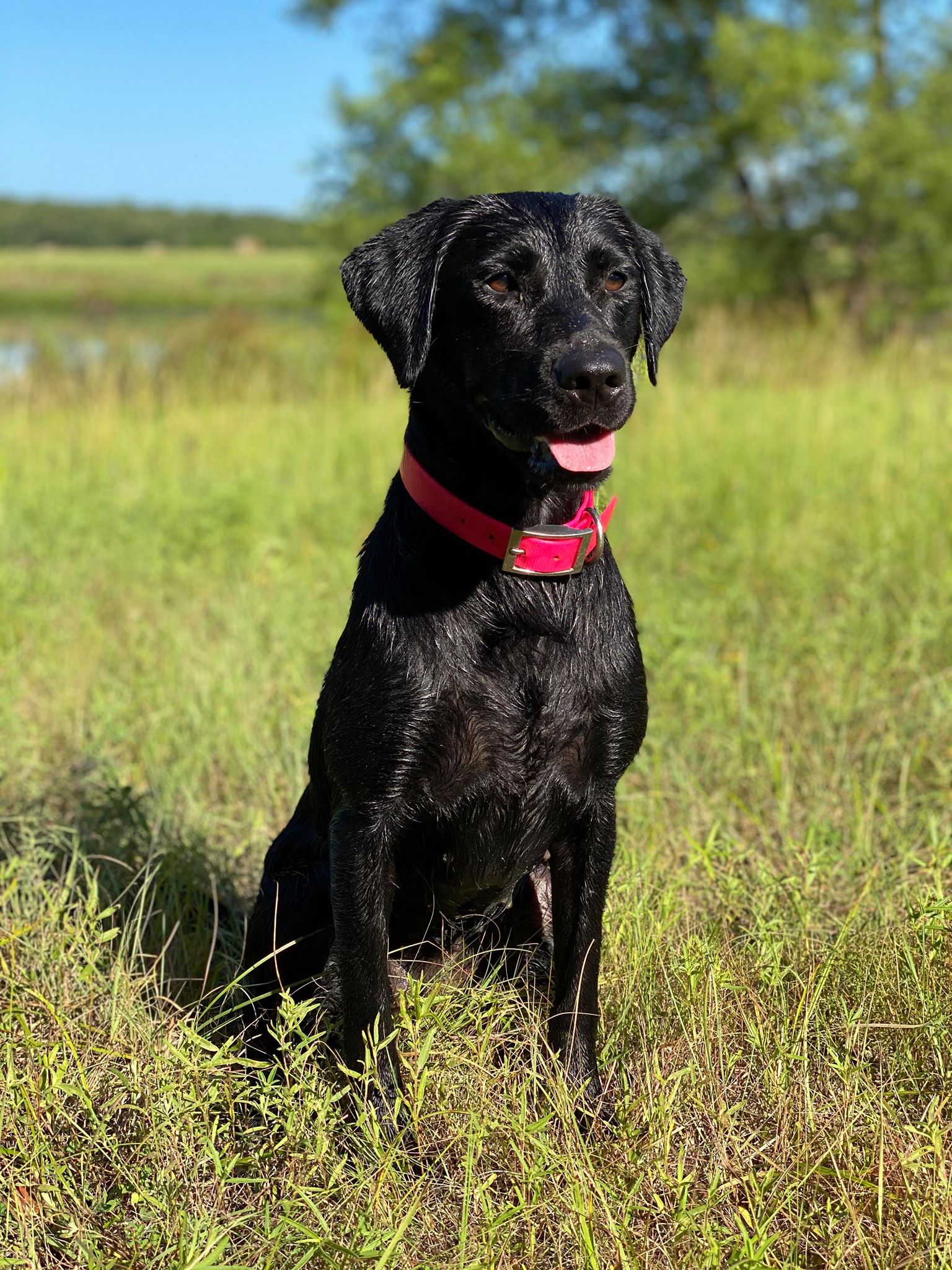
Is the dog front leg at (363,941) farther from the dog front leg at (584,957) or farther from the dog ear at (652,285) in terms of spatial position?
the dog ear at (652,285)

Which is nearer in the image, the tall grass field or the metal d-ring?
the tall grass field

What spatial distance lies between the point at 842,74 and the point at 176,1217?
15192 mm

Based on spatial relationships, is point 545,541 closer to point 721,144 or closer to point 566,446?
point 566,446

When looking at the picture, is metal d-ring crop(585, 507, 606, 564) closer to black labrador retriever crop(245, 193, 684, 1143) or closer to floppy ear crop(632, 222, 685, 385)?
black labrador retriever crop(245, 193, 684, 1143)

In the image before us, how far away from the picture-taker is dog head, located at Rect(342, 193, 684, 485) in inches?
82.0

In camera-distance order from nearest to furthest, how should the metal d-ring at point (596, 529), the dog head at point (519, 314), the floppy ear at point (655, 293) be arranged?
the dog head at point (519, 314), the metal d-ring at point (596, 529), the floppy ear at point (655, 293)

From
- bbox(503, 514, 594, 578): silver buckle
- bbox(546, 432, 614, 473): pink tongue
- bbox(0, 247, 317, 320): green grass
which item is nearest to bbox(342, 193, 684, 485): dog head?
bbox(546, 432, 614, 473): pink tongue

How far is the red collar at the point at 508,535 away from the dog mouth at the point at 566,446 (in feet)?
0.39

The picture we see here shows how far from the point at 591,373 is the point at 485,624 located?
51cm

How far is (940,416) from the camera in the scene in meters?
7.35

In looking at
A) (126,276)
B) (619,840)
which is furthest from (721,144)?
(126,276)

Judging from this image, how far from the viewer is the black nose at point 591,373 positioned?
202 cm

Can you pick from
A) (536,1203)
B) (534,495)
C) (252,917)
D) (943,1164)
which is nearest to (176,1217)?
(536,1203)

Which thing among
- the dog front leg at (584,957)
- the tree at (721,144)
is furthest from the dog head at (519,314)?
the tree at (721,144)
